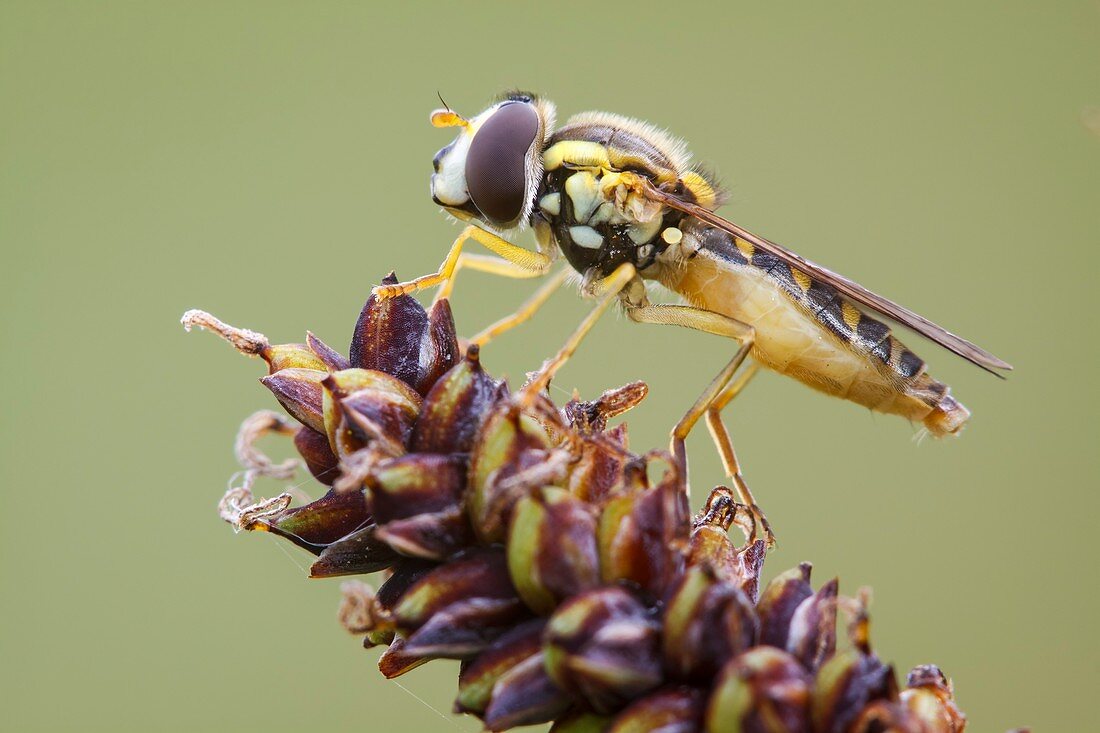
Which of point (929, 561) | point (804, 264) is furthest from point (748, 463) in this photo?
point (804, 264)

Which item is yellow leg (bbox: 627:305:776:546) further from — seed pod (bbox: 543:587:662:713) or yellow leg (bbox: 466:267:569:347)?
seed pod (bbox: 543:587:662:713)

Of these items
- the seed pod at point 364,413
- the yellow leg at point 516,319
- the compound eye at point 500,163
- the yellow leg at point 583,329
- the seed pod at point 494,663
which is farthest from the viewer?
the compound eye at point 500,163

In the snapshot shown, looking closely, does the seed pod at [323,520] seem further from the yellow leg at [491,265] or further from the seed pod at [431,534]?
the yellow leg at [491,265]

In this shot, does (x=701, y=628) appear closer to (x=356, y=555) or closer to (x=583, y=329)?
(x=356, y=555)

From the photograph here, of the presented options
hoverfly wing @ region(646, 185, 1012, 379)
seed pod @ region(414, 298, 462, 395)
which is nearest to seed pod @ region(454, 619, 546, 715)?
seed pod @ region(414, 298, 462, 395)

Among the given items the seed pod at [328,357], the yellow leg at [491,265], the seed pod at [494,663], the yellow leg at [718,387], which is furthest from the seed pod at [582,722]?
the yellow leg at [491,265]

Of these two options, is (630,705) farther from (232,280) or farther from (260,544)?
(232,280)
